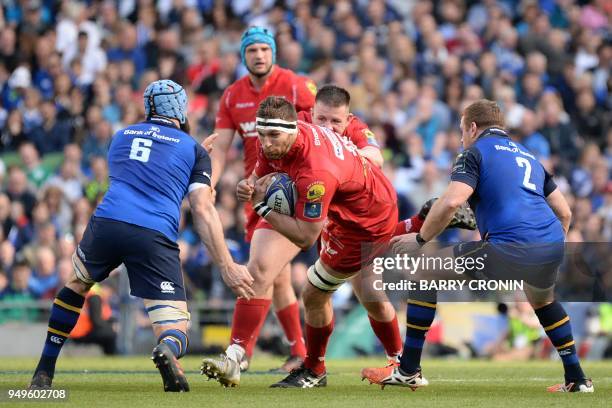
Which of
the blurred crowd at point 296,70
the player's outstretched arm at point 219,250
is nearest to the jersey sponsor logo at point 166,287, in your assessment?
the player's outstretched arm at point 219,250

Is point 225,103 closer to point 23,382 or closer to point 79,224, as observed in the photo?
point 23,382

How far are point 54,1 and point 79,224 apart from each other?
20.3 ft

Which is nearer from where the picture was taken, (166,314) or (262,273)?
(166,314)

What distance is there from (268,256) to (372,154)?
129cm

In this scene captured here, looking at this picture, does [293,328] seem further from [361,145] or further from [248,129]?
[361,145]

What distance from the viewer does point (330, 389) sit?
10109 mm

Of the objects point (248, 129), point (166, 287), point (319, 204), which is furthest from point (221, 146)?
point (166, 287)

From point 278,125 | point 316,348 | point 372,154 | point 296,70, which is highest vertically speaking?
point 296,70

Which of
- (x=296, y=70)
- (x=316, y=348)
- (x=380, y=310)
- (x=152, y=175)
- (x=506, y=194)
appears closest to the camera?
(x=152, y=175)

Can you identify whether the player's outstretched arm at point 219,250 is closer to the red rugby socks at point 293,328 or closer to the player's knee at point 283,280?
the player's knee at point 283,280

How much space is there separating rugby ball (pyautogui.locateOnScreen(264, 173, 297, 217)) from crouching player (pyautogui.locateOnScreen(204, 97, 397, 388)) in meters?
0.05

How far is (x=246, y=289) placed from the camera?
31.0 feet

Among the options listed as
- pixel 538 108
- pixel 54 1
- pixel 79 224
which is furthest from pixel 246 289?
pixel 54 1

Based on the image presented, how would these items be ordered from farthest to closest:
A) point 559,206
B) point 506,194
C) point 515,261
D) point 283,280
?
point 283,280
point 559,206
point 515,261
point 506,194
